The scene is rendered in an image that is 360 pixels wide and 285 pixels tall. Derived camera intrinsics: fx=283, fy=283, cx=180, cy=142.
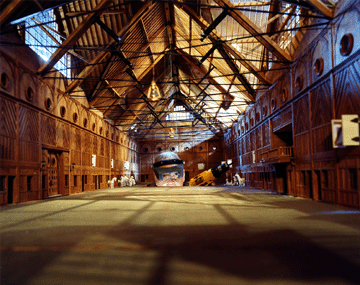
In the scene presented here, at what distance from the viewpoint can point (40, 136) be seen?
640 inches

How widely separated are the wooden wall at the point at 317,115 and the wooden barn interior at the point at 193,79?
55 mm

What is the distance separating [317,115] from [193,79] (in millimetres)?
10175

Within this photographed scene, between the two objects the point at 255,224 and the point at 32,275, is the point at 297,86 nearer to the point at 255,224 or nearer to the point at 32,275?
the point at 255,224

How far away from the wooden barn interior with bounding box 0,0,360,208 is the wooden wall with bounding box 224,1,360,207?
55 mm

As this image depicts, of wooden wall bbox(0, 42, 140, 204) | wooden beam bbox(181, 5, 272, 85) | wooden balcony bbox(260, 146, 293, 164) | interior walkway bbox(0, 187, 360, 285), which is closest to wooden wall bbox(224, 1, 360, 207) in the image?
wooden balcony bbox(260, 146, 293, 164)

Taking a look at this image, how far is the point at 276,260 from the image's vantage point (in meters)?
4.41

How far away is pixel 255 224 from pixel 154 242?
3019 mm

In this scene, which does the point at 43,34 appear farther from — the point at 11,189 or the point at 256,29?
the point at 256,29

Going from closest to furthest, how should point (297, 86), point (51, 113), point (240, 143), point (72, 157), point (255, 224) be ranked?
point (255, 224) < point (297, 86) < point (51, 113) < point (72, 157) < point (240, 143)

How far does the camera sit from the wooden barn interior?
11.4 meters

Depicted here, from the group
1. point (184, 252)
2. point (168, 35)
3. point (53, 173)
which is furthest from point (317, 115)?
point (168, 35)

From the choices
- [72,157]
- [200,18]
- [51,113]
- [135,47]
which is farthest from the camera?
[135,47]

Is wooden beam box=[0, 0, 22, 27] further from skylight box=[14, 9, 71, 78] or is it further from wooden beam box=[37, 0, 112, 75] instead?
wooden beam box=[37, 0, 112, 75]

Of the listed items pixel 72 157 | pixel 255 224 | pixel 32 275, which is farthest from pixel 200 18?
pixel 32 275
